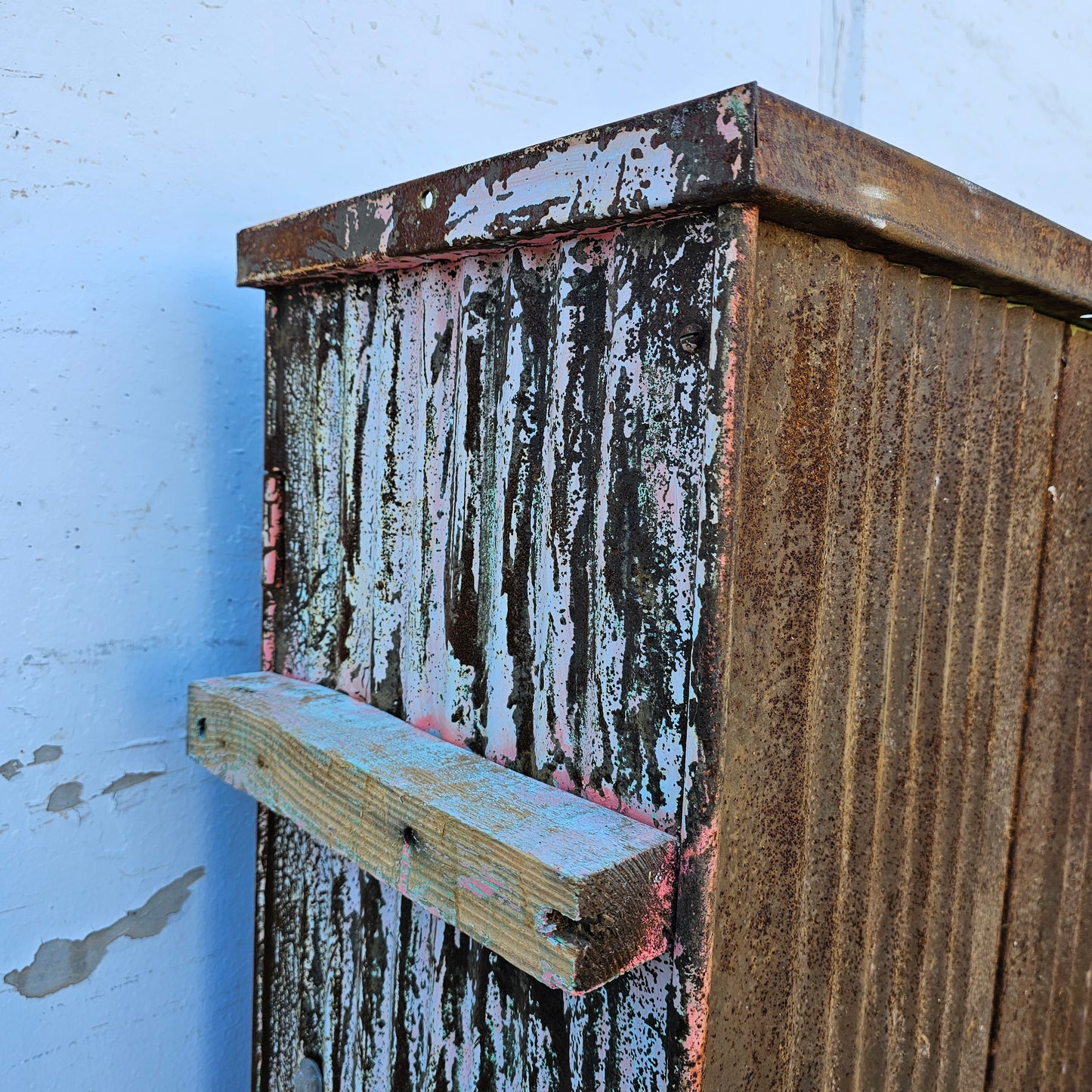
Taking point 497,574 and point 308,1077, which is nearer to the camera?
point 497,574

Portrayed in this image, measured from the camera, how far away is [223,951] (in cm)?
104

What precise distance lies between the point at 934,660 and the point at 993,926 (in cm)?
32

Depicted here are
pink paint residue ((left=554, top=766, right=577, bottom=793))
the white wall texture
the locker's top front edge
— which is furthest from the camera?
the white wall texture

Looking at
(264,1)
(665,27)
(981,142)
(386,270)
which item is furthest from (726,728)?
(981,142)

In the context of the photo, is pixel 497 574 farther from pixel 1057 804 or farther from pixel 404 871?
pixel 1057 804

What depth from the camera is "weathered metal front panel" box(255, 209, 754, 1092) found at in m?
0.57

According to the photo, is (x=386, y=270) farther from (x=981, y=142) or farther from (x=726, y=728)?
(x=981, y=142)

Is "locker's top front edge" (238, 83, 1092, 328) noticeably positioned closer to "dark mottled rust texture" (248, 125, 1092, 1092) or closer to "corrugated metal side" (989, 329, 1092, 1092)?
"dark mottled rust texture" (248, 125, 1092, 1092)

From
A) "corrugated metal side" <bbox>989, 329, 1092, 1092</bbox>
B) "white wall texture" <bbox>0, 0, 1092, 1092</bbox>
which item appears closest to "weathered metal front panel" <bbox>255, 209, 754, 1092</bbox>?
"white wall texture" <bbox>0, 0, 1092, 1092</bbox>

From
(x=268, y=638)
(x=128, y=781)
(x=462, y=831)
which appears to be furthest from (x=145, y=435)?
(x=462, y=831)

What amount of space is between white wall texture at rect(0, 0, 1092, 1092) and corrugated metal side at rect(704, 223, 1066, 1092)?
25.5 inches

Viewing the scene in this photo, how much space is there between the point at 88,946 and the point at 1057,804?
1.02 meters

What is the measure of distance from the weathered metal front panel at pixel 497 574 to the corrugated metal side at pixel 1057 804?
1.69 feet

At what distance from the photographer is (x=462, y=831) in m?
0.61
